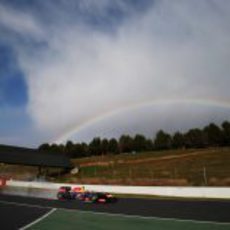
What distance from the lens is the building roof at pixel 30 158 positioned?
71694mm

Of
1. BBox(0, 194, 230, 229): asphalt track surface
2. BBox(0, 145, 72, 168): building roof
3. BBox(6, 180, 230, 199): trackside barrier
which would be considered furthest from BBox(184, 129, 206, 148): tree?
BBox(0, 194, 230, 229): asphalt track surface

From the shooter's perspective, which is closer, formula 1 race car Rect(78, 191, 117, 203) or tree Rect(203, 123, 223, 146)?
formula 1 race car Rect(78, 191, 117, 203)

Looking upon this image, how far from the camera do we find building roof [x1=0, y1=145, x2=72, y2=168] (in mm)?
71694

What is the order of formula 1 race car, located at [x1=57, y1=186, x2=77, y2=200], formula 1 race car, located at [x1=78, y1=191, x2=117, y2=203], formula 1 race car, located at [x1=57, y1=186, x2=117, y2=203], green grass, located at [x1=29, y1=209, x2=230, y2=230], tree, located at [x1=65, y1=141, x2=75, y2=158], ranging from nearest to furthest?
1. green grass, located at [x1=29, y1=209, x2=230, y2=230]
2. formula 1 race car, located at [x1=78, y1=191, x2=117, y2=203]
3. formula 1 race car, located at [x1=57, y1=186, x2=117, y2=203]
4. formula 1 race car, located at [x1=57, y1=186, x2=77, y2=200]
5. tree, located at [x1=65, y1=141, x2=75, y2=158]

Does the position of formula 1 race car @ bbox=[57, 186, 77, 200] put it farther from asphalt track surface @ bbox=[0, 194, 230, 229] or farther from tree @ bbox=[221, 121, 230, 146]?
tree @ bbox=[221, 121, 230, 146]

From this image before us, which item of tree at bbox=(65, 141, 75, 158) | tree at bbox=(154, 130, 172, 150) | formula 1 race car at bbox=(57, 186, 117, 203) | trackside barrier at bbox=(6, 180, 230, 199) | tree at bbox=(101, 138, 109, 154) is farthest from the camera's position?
tree at bbox=(101, 138, 109, 154)

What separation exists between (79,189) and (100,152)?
109m

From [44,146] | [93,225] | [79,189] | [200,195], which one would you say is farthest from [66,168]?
[44,146]

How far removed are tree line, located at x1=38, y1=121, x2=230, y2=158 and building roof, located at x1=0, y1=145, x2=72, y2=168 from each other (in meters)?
46.1

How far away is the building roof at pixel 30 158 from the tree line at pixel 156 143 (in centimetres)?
4613

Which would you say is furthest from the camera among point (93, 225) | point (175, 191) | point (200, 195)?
point (175, 191)

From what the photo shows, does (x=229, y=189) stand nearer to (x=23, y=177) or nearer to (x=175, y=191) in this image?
(x=175, y=191)

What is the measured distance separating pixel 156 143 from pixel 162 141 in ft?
9.44

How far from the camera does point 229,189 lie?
32719 mm
